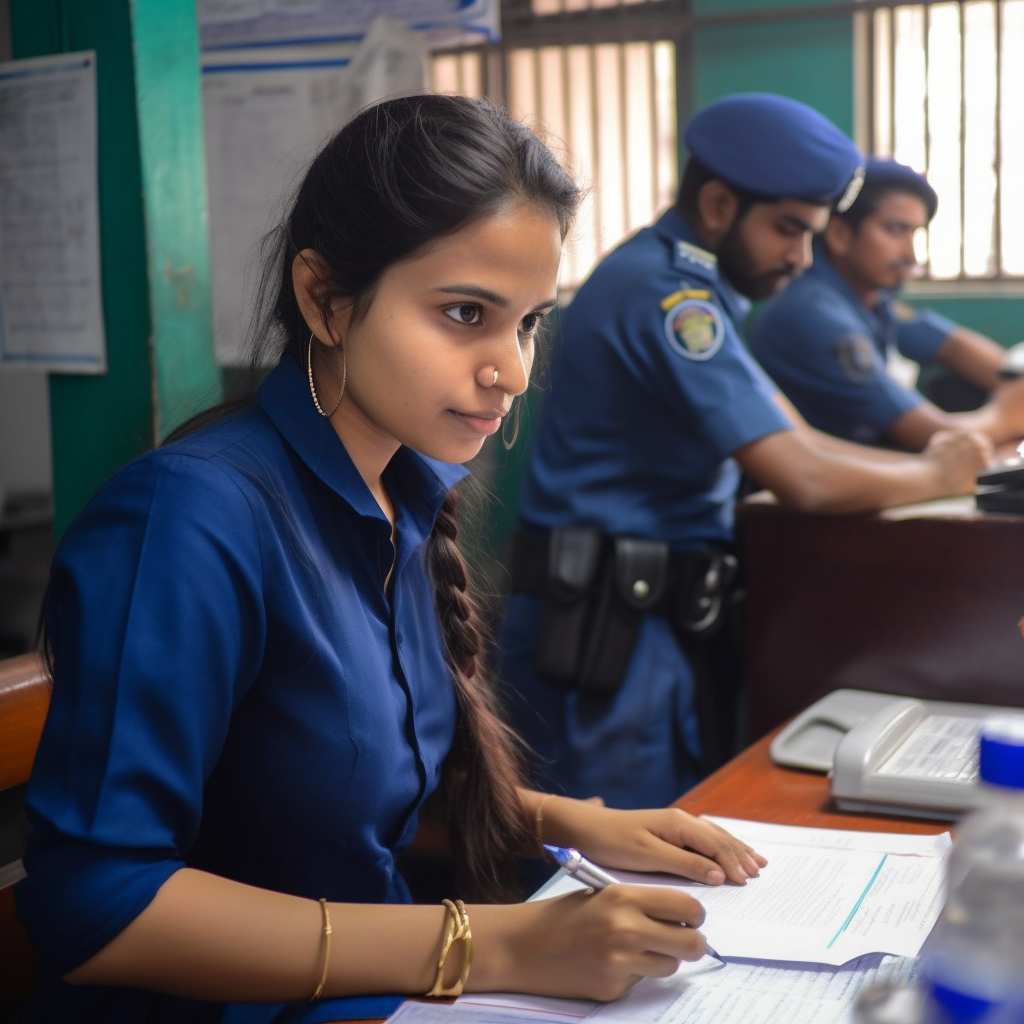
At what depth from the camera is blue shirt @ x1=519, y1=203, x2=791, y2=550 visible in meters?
1.99

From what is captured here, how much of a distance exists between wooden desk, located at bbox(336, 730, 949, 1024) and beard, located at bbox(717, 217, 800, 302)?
992mm

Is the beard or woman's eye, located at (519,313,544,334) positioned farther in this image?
the beard

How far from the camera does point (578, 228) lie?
123 centimetres

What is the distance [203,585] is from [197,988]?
267 millimetres

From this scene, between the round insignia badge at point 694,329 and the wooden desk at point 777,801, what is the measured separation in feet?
2.47

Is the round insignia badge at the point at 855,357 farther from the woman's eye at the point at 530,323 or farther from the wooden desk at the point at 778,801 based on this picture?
the woman's eye at the point at 530,323

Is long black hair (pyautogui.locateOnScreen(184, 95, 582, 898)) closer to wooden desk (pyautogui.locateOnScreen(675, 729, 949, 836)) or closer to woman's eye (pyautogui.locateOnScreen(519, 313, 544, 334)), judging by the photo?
woman's eye (pyautogui.locateOnScreen(519, 313, 544, 334))

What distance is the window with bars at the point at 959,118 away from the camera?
114 inches

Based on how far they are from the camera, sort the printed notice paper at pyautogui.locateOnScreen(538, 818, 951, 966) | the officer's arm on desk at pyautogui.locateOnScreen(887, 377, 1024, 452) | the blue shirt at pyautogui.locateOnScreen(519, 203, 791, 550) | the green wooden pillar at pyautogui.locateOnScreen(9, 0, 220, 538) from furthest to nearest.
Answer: the officer's arm on desk at pyautogui.locateOnScreen(887, 377, 1024, 452) → the blue shirt at pyautogui.locateOnScreen(519, 203, 791, 550) → the green wooden pillar at pyautogui.locateOnScreen(9, 0, 220, 538) → the printed notice paper at pyautogui.locateOnScreen(538, 818, 951, 966)

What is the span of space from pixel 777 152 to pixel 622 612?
798 mm

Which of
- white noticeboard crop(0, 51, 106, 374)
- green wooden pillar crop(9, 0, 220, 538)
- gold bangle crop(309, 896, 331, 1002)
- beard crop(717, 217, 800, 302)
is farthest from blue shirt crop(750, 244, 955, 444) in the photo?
gold bangle crop(309, 896, 331, 1002)

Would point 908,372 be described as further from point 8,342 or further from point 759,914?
point 759,914

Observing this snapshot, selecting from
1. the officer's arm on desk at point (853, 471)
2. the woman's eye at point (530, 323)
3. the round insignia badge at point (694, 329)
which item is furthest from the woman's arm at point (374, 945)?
the round insignia badge at point (694, 329)

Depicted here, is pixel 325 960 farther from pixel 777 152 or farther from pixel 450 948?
pixel 777 152
